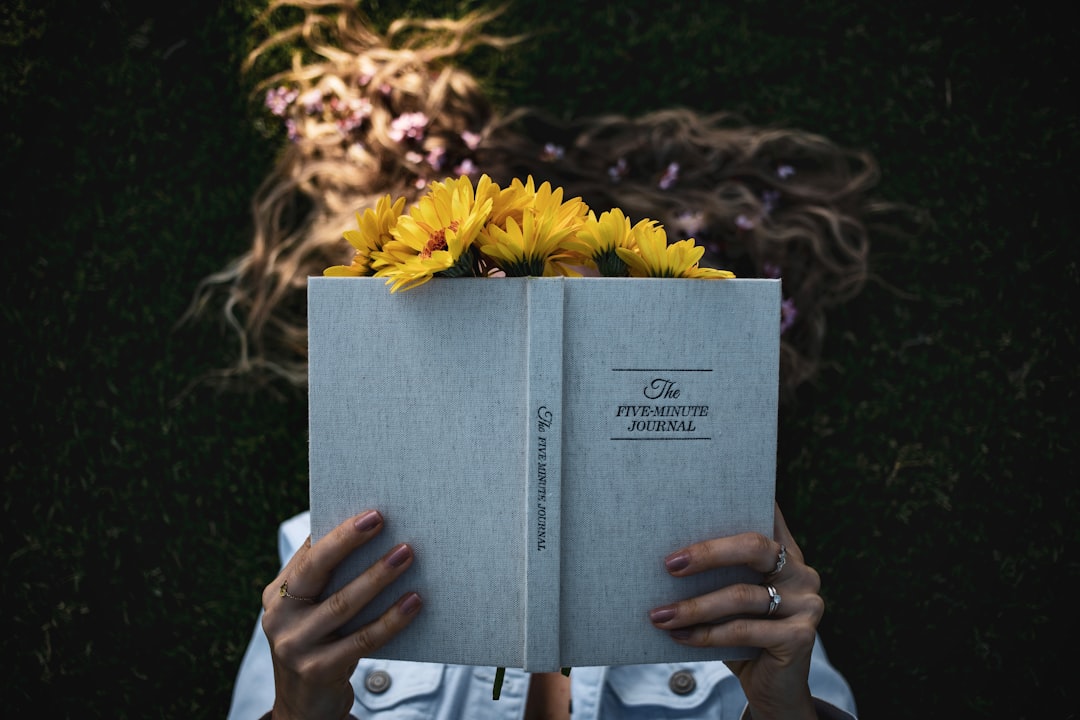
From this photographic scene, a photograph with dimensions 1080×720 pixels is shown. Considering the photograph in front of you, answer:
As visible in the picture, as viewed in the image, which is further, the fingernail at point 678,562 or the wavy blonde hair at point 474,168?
the wavy blonde hair at point 474,168

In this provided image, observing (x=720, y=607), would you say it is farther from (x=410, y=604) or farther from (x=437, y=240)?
(x=437, y=240)

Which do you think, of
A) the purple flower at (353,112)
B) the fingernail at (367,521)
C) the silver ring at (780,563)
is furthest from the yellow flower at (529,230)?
the purple flower at (353,112)

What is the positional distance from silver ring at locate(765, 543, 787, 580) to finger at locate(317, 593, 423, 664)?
0.35 metres

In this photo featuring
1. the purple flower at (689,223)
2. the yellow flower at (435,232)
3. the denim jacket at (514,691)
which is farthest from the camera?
the purple flower at (689,223)

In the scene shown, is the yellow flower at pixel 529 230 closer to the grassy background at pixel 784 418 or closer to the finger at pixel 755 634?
the finger at pixel 755 634

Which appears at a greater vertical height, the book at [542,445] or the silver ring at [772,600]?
the book at [542,445]

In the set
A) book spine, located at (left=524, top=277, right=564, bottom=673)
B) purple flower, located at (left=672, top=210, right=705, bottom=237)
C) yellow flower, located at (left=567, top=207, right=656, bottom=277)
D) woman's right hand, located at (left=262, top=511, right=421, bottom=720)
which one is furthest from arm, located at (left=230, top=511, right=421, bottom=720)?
purple flower, located at (left=672, top=210, right=705, bottom=237)

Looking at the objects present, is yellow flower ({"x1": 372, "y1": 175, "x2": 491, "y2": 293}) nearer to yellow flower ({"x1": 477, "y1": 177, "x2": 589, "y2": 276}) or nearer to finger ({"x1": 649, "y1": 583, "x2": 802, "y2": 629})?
yellow flower ({"x1": 477, "y1": 177, "x2": 589, "y2": 276})

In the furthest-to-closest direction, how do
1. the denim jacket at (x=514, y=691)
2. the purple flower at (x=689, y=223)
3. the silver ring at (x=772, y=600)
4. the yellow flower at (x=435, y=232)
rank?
the purple flower at (x=689, y=223) → the denim jacket at (x=514, y=691) → the silver ring at (x=772, y=600) → the yellow flower at (x=435, y=232)

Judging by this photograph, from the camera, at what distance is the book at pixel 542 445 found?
0.62 meters

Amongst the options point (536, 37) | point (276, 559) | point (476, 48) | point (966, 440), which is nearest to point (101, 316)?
point (276, 559)

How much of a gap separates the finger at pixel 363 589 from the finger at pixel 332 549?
2 centimetres

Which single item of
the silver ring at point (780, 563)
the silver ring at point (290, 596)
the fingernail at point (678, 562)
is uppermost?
the fingernail at point (678, 562)

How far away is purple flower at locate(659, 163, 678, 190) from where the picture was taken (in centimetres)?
120
